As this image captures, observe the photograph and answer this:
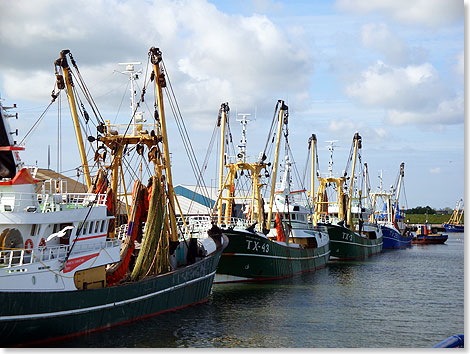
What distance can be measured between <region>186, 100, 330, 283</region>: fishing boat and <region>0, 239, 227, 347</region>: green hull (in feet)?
25.0

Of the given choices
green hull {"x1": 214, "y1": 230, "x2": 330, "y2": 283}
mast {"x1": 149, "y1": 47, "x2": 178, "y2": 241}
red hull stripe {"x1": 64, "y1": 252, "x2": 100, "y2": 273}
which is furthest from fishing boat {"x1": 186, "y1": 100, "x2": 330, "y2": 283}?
red hull stripe {"x1": 64, "y1": 252, "x2": 100, "y2": 273}

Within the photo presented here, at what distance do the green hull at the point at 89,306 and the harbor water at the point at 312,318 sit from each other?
36 centimetres

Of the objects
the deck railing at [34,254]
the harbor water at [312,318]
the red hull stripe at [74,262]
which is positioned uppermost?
the deck railing at [34,254]

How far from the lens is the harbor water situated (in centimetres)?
2002

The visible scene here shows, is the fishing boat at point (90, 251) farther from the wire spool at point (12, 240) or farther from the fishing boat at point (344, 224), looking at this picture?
the fishing boat at point (344, 224)

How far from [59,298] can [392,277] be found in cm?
2675

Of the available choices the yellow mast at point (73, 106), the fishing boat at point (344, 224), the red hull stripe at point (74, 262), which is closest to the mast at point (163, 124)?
the yellow mast at point (73, 106)

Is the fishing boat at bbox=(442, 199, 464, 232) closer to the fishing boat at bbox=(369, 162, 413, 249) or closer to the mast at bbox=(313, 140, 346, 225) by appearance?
the fishing boat at bbox=(369, 162, 413, 249)

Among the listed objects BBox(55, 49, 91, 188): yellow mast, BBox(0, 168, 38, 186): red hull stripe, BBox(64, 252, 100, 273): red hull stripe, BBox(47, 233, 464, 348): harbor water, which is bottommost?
BBox(47, 233, 464, 348): harbor water

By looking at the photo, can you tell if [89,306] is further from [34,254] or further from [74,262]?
[34,254]

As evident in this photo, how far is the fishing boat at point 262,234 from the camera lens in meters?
33.6

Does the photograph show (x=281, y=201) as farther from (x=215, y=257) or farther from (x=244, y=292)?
(x=215, y=257)

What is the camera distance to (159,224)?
2334 cm

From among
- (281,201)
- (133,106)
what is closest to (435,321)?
(133,106)
